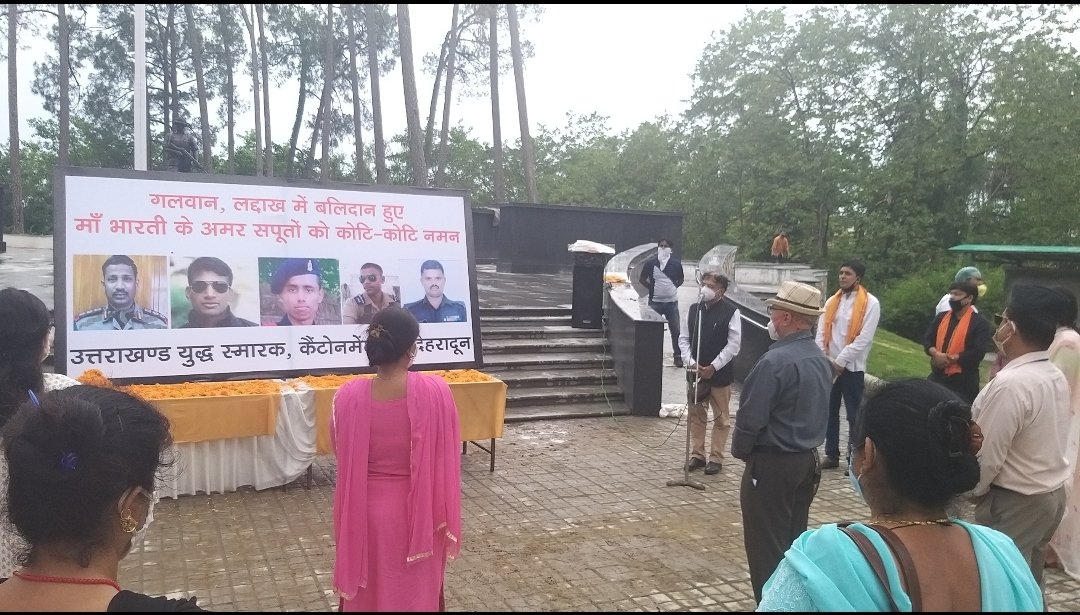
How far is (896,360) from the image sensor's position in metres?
12.8

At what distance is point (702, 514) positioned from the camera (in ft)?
18.4

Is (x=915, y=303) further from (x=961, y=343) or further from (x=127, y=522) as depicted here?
(x=127, y=522)

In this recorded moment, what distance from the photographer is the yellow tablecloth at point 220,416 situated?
5516 millimetres

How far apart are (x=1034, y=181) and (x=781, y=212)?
7.65 metres

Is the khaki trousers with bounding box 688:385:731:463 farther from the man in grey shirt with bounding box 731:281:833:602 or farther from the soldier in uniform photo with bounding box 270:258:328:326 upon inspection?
the soldier in uniform photo with bounding box 270:258:328:326

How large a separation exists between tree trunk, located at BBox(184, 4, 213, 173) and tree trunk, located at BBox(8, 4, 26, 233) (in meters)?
6.99

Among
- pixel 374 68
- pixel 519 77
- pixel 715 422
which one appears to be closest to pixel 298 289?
pixel 715 422

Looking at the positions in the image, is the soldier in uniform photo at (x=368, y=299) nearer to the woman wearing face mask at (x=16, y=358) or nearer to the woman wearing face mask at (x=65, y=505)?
the woman wearing face mask at (x=16, y=358)

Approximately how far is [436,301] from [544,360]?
2975 mm

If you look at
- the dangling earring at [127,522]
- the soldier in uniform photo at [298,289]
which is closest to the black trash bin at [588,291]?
the soldier in uniform photo at [298,289]

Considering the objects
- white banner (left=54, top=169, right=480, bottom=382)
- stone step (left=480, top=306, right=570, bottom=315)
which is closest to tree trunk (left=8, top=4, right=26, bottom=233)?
stone step (left=480, top=306, right=570, bottom=315)

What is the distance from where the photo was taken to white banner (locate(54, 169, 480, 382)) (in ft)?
19.5

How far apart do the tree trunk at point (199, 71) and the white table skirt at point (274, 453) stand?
2979 centimetres

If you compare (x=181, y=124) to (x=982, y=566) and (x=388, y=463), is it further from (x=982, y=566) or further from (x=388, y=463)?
(x=982, y=566)
